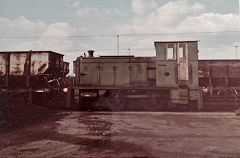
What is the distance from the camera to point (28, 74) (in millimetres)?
12891

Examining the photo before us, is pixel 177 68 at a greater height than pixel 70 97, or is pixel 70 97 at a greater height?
pixel 177 68

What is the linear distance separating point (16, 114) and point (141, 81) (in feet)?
22.3

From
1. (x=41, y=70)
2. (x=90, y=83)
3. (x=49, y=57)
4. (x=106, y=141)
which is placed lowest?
(x=106, y=141)

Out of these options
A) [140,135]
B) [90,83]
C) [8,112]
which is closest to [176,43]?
[90,83]

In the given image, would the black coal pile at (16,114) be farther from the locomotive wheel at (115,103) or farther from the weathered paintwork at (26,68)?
the locomotive wheel at (115,103)

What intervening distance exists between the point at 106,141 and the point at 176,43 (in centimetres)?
A: 807

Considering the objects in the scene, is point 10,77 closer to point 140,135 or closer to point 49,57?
point 49,57

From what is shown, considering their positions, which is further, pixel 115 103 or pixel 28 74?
pixel 28 74

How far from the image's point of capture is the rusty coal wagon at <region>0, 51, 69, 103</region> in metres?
12.8

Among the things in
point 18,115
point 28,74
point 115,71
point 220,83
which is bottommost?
point 18,115

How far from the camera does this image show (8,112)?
8211mm

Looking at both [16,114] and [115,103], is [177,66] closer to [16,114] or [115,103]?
[115,103]

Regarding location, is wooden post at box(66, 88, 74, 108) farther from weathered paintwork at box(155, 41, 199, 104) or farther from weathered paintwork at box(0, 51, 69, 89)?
weathered paintwork at box(155, 41, 199, 104)

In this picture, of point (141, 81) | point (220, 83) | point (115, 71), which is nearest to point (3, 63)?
point (115, 71)
